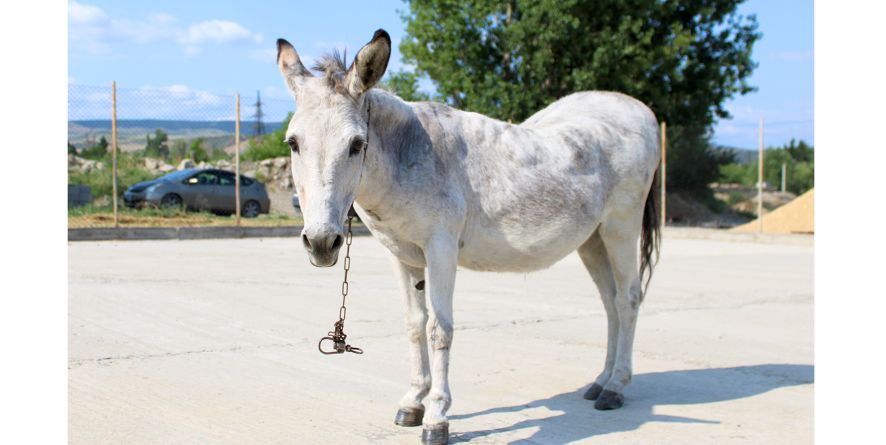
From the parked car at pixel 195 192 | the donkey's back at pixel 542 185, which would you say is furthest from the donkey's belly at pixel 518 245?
the parked car at pixel 195 192

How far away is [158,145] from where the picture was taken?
849 inches

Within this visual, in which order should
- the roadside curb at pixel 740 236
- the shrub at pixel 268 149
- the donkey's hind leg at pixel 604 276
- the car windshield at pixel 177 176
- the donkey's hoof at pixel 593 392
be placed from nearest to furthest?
the donkey's hoof at pixel 593 392 → the donkey's hind leg at pixel 604 276 → the roadside curb at pixel 740 236 → the car windshield at pixel 177 176 → the shrub at pixel 268 149

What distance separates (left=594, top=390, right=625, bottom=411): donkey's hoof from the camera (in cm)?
500

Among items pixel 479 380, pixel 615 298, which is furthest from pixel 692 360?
pixel 479 380

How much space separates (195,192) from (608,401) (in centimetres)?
1722

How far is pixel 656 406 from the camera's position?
507 cm

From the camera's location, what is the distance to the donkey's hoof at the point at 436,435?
4160mm

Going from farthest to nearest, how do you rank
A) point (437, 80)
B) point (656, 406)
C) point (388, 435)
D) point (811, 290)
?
1. point (437, 80)
2. point (811, 290)
3. point (656, 406)
4. point (388, 435)

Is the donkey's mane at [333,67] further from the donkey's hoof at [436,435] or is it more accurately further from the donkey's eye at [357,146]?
the donkey's hoof at [436,435]

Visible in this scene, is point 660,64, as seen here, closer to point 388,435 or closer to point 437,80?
point 437,80

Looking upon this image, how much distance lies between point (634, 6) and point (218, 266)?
54.0ft

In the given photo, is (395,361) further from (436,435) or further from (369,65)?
(369,65)

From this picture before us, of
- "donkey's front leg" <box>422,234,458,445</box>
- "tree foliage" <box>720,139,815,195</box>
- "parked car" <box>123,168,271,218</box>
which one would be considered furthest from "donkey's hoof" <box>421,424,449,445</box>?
"tree foliage" <box>720,139,815,195</box>

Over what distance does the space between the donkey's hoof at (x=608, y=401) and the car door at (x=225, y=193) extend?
17172 millimetres
